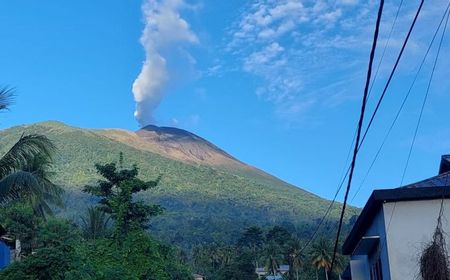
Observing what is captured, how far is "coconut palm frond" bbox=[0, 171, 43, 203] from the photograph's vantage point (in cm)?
1482

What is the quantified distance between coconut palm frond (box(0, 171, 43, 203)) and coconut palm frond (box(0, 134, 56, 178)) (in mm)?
647

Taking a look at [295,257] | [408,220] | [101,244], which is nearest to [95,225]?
[101,244]

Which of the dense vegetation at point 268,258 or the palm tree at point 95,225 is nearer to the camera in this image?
the palm tree at point 95,225

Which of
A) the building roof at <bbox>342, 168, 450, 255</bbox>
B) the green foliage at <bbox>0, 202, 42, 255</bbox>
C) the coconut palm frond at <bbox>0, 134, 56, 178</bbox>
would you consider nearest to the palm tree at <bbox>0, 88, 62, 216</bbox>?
the coconut palm frond at <bbox>0, 134, 56, 178</bbox>

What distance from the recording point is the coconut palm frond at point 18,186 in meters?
14.8

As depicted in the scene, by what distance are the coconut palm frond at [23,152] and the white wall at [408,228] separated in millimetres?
8784

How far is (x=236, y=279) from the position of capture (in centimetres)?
9231

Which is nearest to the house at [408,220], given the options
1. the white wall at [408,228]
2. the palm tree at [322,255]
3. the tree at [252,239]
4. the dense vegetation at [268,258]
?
the white wall at [408,228]

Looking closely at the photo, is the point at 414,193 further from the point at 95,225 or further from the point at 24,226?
the point at 95,225

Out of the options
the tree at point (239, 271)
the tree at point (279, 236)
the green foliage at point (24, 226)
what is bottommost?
the green foliage at point (24, 226)

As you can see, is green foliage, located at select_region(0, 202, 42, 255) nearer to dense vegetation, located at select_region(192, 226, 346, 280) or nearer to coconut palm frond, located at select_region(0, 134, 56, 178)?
coconut palm frond, located at select_region(0, 134, 56, 178)

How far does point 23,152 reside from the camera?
A: 15.7 metres

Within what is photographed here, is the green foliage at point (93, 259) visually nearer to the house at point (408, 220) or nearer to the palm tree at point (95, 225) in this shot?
the palm tree at point (95, 225)

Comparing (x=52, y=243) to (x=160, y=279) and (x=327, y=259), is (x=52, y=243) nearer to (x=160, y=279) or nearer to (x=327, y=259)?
(x=160, y=279)
